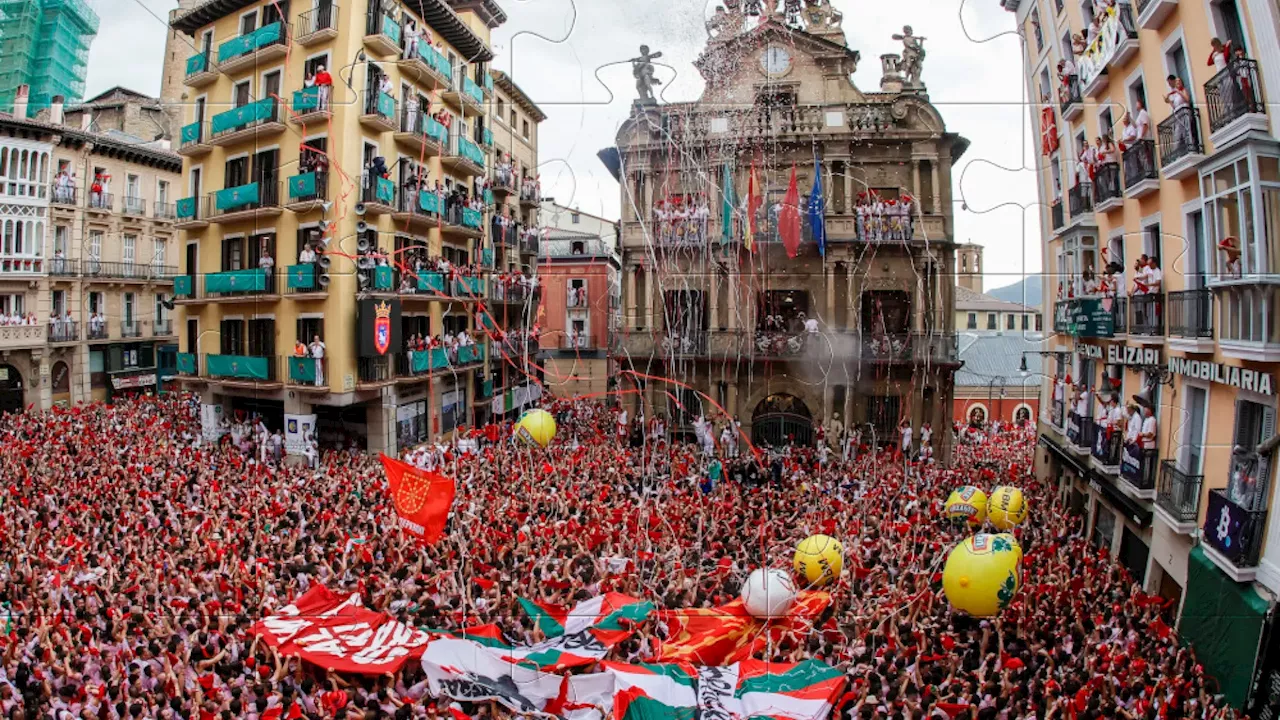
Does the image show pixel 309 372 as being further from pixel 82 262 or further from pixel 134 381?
pixel 134 381

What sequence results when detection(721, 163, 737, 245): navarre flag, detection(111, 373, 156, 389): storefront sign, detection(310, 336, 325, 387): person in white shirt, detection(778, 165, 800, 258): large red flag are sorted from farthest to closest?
detection(111, 373, 156, 389): storefront sign → detection(310, 336, 325, 387): person in white shirt → detection(778, 165, 800, 258): large red flag → detection(721, 163, 737, 245): navarre flag

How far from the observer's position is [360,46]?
593 inches

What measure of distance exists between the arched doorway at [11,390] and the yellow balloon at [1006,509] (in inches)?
944

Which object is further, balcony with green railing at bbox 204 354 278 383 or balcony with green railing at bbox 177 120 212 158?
balcony with green railing at bbox 177 120 212 158

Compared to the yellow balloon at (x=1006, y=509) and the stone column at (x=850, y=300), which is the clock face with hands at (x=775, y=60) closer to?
the stone column at (x=850, y=300)

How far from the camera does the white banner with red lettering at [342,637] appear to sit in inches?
268

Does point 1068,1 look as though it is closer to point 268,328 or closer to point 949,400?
point 949,400

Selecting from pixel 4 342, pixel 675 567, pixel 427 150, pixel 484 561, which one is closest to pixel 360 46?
pixel 427 150

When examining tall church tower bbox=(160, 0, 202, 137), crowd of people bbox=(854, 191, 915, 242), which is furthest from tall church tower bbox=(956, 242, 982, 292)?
tall church tower bbox=(160, 0, 202, 137)

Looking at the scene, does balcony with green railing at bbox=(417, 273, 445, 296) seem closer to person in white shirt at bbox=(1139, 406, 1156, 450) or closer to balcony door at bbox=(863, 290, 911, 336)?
balcony door at bbox=(863, 290, 911, 336)

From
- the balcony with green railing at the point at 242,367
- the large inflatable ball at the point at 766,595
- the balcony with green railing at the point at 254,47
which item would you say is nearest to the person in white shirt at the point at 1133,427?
the large inflatable ball at the point at 766,595

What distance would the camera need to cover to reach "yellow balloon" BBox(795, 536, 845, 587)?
8867 mm

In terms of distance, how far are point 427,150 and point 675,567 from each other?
11.6 metres

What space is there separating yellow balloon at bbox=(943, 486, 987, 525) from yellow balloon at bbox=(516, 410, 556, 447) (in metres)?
6.75
